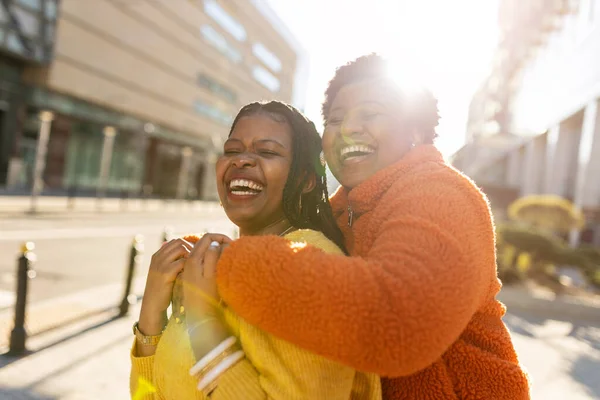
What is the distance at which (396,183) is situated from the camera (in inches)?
55.5

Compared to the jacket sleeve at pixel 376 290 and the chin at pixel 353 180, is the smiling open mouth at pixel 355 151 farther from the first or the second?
the jacket sleeve at pixel 376 290

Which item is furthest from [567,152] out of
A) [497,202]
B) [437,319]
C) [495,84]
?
[495,84]

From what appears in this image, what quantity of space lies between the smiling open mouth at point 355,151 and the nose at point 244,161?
0.34 meters

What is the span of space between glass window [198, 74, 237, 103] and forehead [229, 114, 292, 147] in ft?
153

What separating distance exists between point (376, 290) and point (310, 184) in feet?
2.55

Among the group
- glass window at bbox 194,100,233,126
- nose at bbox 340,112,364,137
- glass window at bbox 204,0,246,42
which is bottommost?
nose at bbox 340,112,364,137

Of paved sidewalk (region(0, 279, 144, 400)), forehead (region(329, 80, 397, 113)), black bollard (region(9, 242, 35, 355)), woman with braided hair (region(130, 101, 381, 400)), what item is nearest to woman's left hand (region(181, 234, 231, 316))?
→ woman with braided hair (region(130, 101, 381, 400))

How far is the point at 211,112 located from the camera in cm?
4934

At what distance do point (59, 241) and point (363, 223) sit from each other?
12060 mm

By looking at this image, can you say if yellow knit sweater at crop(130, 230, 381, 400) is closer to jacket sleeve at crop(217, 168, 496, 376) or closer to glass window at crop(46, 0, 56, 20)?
jacket sleeve at crop(217, 168, 496, 376)

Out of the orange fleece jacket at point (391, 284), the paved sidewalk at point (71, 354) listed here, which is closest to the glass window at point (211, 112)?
the paved sidewalk at point (71, 354)

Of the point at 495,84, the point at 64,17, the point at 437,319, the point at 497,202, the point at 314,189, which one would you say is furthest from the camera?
the point at 495,84

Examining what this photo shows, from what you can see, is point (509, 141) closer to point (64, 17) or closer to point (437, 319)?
point (64, 17)

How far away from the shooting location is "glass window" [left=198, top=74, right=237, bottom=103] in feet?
153
